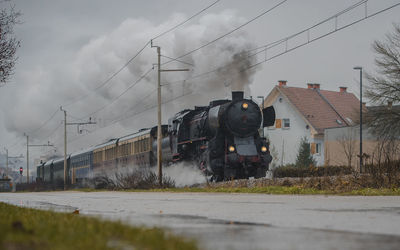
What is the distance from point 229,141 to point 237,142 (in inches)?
14.8

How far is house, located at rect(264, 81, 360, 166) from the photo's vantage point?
A: 2303 inches

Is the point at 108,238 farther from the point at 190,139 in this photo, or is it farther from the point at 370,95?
the point at 370,95

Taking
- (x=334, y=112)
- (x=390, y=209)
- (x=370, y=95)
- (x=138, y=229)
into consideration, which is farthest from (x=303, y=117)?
(x=138, y=229)

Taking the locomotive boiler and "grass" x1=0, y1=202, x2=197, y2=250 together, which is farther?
the locomotive boiler

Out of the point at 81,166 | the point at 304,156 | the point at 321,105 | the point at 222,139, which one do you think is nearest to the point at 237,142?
the point at 222,139

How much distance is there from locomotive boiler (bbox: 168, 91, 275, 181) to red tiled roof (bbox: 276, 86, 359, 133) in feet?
105

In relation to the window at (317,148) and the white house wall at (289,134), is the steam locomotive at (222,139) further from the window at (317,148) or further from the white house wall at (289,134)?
the white house wall at (289,134)

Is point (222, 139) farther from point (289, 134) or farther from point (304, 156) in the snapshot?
point (289, 134)

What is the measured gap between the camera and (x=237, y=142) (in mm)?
26312

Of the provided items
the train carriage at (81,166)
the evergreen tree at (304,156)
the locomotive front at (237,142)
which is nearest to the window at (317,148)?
the evergreen tree at (304,156)

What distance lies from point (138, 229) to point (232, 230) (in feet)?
3.46

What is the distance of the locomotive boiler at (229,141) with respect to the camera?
2567cm

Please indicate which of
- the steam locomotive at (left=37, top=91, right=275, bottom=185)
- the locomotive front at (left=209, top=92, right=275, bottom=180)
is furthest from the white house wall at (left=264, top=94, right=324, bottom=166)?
the locomotive front at (left=209, top=92, right=275, bottom=180)

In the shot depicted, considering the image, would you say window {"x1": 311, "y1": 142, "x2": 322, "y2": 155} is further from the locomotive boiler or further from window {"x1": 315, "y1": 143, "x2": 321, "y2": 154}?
the locomotive boiler
